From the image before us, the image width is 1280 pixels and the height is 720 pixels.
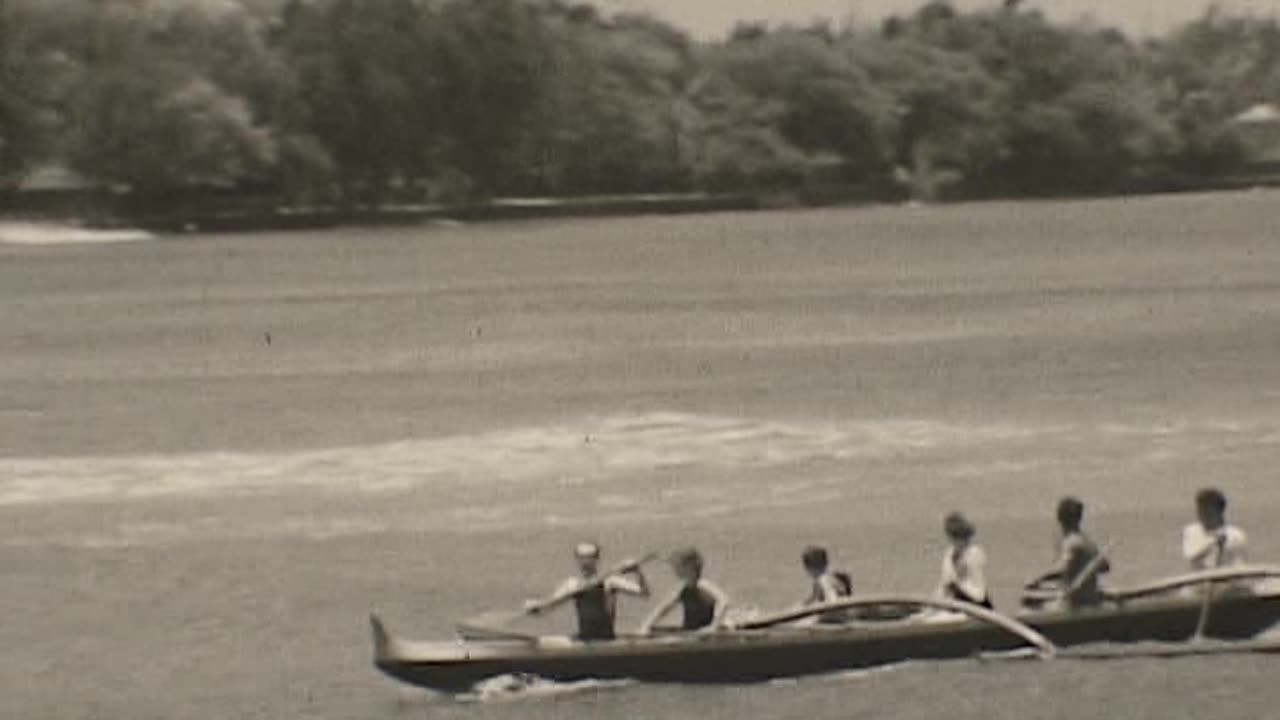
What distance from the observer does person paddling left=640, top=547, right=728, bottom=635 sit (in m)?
30.2

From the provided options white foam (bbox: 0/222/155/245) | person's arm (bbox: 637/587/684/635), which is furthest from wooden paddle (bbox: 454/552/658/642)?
white foam (bbox: 0/222/155/245)

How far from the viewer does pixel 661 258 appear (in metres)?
142

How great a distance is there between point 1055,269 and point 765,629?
9273 centimetres

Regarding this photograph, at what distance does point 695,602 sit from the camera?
30344 mm

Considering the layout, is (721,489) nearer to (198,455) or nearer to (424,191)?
(198,455)

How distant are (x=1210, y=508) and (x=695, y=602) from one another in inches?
191

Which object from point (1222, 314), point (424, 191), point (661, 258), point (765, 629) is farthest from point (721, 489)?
point (424, 191)

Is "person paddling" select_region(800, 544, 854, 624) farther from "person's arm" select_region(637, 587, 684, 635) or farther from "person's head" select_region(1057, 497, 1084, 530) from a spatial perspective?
"person's head" select_region(1057, 497, 1084, 530)

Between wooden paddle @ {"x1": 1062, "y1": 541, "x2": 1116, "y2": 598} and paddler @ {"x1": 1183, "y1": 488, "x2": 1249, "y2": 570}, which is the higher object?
paddler @ {"x1": 1183, "y1": 488, "x2": 1249, "y2": 570}

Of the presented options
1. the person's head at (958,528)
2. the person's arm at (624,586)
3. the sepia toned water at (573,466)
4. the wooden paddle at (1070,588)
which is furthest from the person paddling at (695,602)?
the wooden paddle at (1070,588)

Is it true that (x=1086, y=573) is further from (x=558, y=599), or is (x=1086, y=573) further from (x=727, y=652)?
(x=558, y=599)

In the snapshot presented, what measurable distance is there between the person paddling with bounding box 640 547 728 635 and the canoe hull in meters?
0.36

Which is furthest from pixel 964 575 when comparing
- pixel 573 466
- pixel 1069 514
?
pixel 573 466

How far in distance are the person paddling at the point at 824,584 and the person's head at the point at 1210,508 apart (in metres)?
3.36
